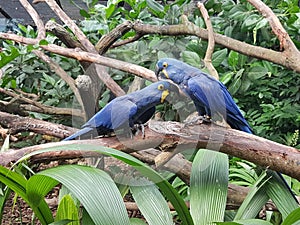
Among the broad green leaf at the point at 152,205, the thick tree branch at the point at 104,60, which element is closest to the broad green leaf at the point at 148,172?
the broad green leaf at the point at 152,205

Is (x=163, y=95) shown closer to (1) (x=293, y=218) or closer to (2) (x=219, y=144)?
(2) (x=219, y=144)

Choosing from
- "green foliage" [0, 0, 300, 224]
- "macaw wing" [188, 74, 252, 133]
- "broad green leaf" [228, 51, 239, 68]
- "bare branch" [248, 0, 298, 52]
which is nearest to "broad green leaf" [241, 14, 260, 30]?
"green foliage" [0, 0, 300, 224]

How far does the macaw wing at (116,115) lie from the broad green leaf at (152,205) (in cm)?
12

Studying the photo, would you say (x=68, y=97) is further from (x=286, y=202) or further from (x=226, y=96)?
(x=286, y=202)

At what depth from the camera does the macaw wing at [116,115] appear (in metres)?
0.71

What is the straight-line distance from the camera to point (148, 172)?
2.03 feet

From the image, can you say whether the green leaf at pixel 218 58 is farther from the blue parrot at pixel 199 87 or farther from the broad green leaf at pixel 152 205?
the broad green leaf at pixel 152 205

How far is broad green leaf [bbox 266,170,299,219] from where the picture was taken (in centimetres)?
72

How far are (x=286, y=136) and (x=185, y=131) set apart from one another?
2.80 ft

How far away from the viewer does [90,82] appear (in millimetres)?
928

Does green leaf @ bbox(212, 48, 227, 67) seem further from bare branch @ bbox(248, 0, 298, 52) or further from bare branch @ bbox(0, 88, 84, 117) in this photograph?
bare branch @ bbox(0, 88, 84, 117)

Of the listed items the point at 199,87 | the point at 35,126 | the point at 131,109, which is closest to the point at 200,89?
the point at 199,87

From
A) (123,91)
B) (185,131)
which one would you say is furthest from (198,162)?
(123,91)

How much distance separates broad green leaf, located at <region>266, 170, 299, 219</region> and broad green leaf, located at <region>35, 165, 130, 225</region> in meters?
0.32
